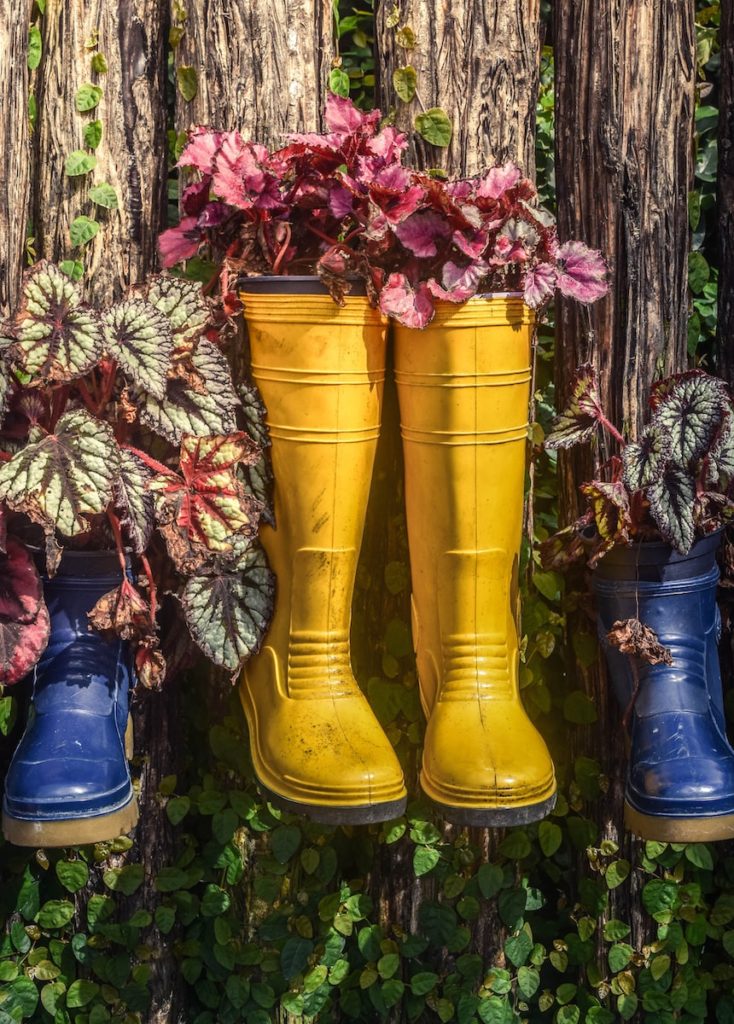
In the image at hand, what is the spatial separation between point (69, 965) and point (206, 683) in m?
0.59

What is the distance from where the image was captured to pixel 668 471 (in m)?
1.85

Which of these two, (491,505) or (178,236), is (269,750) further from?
(178,236)

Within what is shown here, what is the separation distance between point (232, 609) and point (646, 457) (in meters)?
0.75

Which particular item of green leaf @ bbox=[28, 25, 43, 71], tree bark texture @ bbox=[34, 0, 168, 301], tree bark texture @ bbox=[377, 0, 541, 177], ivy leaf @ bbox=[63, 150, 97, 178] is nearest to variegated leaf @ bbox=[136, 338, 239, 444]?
tree bark texture @ bbox=[34, 0, 168, 301]

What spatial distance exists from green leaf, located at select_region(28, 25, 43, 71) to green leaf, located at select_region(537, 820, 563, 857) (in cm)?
171

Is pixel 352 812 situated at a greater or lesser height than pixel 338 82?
lesser

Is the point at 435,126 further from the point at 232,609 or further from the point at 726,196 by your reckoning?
the point at 232,609

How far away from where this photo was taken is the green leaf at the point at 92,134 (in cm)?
196

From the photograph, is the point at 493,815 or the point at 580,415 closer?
the point at 493,815

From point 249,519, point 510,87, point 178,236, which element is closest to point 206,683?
point 249,519

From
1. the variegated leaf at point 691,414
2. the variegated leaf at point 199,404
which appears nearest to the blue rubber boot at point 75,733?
the variegated leaf at point 199,404

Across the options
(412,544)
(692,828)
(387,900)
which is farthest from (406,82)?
(387,900)

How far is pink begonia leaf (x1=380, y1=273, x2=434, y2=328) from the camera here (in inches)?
67.6

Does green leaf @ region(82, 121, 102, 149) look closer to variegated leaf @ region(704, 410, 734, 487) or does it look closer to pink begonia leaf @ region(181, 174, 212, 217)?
pink begonia leaf @ region(181, 174, 212, 217)
